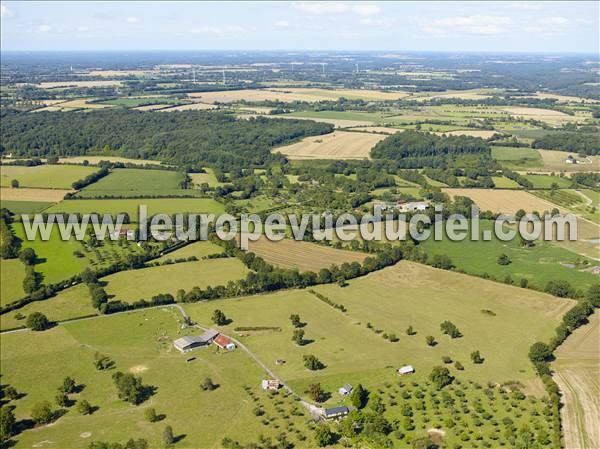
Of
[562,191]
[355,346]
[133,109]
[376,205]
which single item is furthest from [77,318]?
[133,109]

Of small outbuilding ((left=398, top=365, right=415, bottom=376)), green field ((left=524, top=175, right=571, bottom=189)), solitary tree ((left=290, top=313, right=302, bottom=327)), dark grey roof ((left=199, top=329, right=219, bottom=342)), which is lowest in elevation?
small outbuilding ((left=398, top=365, right=415, bottom=376))

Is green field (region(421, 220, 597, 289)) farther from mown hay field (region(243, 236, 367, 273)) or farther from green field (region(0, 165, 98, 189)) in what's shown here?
green field (region(0, 165, 98, 189))

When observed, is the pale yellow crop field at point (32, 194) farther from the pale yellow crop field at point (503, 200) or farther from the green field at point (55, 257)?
the pale yellow crop field at point (503, 200)

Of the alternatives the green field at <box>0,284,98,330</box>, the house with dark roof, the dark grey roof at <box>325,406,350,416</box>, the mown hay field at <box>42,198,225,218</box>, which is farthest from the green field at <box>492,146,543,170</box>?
the green field at <box>0,284,98,330</box>

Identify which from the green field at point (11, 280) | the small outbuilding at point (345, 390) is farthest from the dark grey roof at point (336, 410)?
the green field at point (11, 280)

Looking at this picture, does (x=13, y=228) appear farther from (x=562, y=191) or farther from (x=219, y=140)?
(x=562, y=191)

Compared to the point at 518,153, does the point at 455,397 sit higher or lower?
lower
